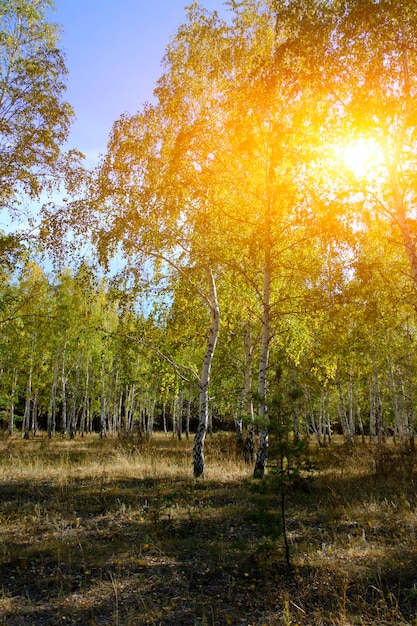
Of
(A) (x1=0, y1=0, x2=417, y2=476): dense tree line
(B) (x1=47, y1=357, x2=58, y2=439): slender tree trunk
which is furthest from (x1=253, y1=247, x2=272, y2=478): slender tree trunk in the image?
(B) (x1=47, y1=357, x2=58, y2=439): slender tree trunk

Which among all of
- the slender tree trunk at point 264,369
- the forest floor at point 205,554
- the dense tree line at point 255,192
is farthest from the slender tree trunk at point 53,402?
the slender tree trunk at point 264,369

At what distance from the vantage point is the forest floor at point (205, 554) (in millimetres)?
3936

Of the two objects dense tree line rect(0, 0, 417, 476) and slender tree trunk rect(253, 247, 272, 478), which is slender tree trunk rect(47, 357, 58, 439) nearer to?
dense tree line rect(0, 0, 417, 476)

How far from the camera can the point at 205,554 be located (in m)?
5.21

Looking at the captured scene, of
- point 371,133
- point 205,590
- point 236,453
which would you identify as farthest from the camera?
point 236,453

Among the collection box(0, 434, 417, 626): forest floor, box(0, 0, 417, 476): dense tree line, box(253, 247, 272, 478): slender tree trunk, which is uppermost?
box(0, 0, 417, 476): dense tree line

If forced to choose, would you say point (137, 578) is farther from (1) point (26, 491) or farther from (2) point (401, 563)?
(1) point (26, 491)

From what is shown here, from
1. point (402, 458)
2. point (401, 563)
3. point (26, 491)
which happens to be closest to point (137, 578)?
point (401, 563)

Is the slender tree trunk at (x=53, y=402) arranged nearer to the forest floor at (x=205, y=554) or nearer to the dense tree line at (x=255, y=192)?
the dense tree line at (x=255, y=192)

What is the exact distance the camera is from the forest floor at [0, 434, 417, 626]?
12.9 ft

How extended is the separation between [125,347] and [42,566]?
5.86 metres

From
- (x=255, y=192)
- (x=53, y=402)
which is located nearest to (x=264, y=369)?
(x=255, y=192)

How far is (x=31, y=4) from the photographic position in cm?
977

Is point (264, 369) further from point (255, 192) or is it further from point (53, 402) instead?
point (53, 402)
